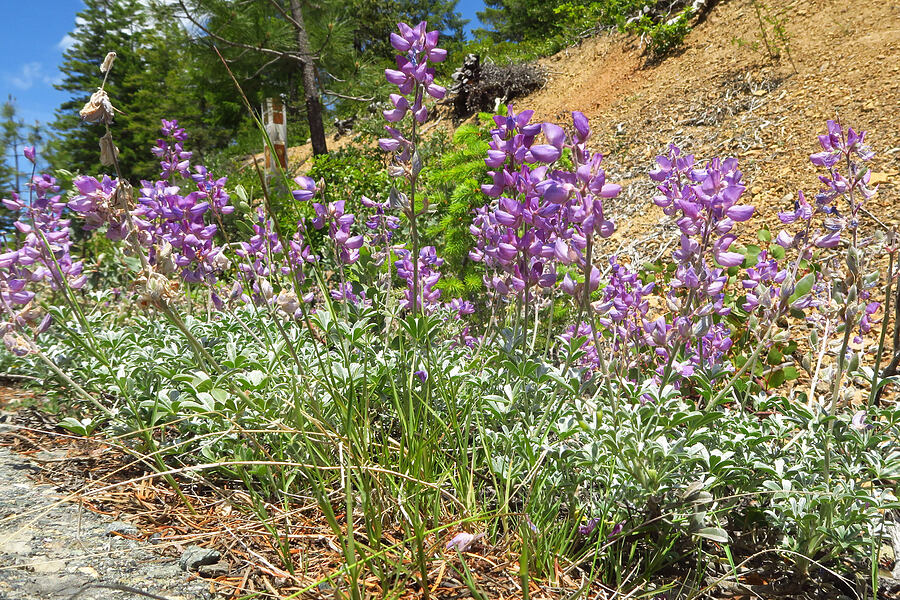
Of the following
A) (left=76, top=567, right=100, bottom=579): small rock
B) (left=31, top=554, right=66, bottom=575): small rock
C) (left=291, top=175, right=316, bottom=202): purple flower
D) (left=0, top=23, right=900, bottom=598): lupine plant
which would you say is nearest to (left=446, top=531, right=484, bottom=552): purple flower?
(left=0, top=23, right=900, bottom=598): lupine plant

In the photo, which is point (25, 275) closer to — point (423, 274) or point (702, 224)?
point (423, 274)

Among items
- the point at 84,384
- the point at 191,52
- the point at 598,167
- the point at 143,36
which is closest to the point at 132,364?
the point at 84,384

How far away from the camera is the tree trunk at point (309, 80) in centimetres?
1028

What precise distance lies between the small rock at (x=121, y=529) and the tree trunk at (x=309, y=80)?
32.2 ft

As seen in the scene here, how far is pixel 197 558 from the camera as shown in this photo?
5.18ft

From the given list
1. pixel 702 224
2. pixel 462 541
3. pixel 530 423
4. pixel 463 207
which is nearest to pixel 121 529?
pixel 462 541

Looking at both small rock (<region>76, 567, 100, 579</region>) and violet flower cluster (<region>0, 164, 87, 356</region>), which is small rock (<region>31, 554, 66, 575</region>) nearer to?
small rock (<region>76, 567, 100, 579</region>)

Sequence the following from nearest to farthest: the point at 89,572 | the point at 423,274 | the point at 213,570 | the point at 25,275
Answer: the point at 89,572 < the point at 213,570 < the point at 25,275 < the point at 423,274

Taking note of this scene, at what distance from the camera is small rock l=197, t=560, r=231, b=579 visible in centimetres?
156

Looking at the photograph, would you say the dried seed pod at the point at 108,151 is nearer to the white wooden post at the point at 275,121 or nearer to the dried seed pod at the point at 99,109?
the dried seed pod at the point at 99,109

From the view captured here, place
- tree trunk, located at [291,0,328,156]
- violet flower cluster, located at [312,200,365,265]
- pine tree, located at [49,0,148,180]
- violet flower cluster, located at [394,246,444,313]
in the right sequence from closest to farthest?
violet flower cluster, located at [312,200,365,265], violet flower cluster, located at [394,246,444,313], tree trunk, located at [291,0,328,156], pine tree, located at [49,0,148,180]

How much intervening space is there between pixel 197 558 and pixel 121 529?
35 centimetres

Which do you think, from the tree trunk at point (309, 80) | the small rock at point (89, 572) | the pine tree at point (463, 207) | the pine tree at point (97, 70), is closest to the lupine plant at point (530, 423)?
the small rock at point (89, 572)

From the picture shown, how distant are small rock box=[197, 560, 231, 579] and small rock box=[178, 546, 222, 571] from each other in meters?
0.02
